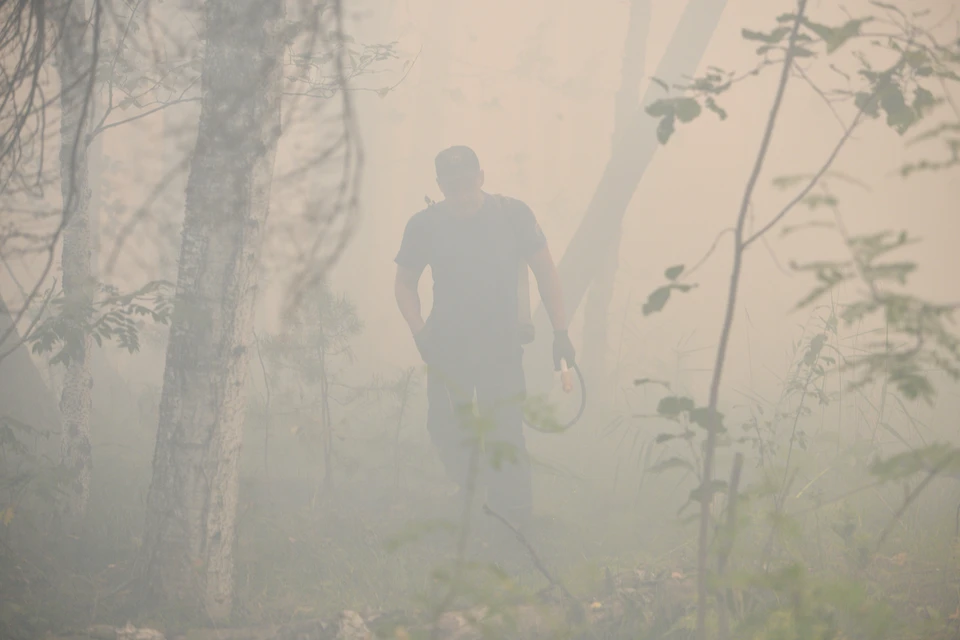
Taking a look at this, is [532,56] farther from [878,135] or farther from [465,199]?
[465,199]

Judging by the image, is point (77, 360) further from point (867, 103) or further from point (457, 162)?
point (867, 103)

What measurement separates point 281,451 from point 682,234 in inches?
417

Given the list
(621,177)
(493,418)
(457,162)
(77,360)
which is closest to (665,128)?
(457,162)

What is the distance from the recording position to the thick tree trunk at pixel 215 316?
3020mm

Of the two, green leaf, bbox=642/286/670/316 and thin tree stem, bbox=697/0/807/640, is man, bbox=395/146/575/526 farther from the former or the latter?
green leaf, bbox=642/286/670/316

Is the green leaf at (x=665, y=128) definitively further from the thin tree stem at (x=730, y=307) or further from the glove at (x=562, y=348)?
the glove at (x=562, y=348)

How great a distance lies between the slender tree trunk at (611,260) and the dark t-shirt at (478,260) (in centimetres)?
318

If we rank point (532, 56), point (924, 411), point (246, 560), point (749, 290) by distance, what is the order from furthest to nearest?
1. point (532, 56)
2. point (749, 290)
3. point (924, 411)
4. point (246, 560)

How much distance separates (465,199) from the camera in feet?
15.1

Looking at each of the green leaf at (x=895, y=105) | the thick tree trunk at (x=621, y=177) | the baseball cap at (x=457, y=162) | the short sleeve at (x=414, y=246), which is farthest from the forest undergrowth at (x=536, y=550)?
the baseball cap at (x=457, y=162)

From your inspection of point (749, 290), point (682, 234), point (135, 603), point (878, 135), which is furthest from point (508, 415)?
point (878, 135)

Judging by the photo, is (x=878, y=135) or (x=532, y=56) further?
(x=878, y=135)

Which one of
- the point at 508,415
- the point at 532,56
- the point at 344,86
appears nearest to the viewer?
the point at 344,86

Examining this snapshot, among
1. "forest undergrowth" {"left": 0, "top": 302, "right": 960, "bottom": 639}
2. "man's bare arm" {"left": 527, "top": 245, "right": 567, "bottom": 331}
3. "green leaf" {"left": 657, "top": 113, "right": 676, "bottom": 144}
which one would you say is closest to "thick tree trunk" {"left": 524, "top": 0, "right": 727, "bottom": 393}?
"forest undergrowth" {"left": 0, "top": 302, "right": 960, "bottom": 639}
